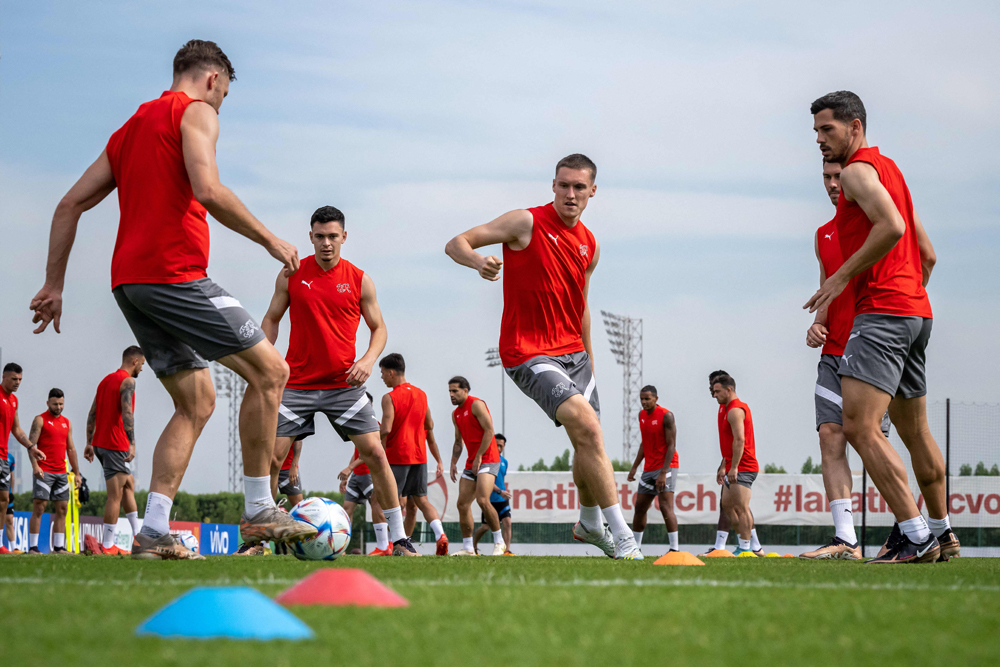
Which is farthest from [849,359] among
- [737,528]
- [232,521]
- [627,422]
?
[627,422]

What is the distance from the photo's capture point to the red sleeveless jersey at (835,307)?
26.4 ft

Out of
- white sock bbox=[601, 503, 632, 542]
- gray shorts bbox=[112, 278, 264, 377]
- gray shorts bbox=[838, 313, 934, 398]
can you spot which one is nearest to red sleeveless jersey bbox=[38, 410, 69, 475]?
gray shorts bbox=[112, 278, 264, 377]

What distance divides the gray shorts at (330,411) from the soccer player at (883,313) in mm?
3879

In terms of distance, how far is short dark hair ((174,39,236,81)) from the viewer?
5.77m

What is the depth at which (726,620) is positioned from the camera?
2768 mm

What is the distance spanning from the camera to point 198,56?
5.77 meters

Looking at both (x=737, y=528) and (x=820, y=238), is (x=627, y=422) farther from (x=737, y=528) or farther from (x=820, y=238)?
(x=820, y=238)

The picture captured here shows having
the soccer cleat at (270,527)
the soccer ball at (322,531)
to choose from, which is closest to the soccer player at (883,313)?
the soccer ball at (322,531)

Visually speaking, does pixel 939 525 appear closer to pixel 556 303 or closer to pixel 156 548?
pixel 556 303

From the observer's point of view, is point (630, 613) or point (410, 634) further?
point (630, 613)

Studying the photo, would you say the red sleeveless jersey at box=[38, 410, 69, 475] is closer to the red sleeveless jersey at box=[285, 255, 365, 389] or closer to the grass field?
the red sleeveless jersey at box=[285, 255, 365, 389]

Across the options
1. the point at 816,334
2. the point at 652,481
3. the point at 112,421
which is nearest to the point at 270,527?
the point at 816,334

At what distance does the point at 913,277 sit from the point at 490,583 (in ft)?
11.8

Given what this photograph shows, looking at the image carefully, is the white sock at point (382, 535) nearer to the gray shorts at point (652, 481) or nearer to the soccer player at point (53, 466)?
the gray shorts at point (652, 481)
